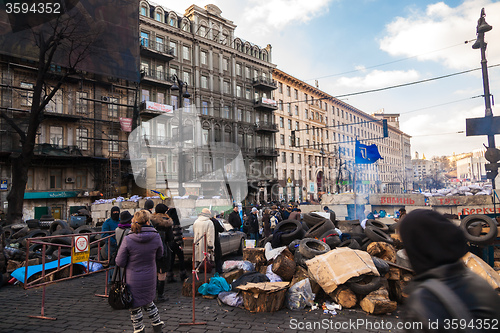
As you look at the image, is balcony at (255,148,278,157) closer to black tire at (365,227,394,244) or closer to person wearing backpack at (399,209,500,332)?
black tire at (365,227,394,244)

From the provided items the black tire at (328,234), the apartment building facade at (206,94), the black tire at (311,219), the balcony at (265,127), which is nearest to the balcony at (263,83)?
the apartment building facade at (206,94)

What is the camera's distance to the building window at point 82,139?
1165 inches

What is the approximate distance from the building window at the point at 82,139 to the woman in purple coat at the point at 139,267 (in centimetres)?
2907

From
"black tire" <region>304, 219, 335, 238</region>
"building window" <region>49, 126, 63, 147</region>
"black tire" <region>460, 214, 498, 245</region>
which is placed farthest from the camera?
"building window" <region>49, 126, 63, 147</region>

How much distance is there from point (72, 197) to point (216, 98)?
22.0m

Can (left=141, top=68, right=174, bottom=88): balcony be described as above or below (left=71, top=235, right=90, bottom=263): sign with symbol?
above

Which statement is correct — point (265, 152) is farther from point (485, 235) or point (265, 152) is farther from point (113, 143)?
point (485, 235)

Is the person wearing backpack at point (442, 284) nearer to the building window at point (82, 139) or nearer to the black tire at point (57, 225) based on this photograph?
the black tire at point (57, 225)

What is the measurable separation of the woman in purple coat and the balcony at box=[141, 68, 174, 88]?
32.7 metres

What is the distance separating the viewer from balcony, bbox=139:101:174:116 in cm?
3316

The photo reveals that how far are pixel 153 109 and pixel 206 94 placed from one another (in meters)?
9.34

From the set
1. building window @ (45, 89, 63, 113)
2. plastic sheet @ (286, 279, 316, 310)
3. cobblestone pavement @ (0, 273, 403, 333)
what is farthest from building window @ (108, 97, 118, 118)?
plastic sheet @ (286, 279, 316, 310)

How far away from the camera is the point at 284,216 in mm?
16656

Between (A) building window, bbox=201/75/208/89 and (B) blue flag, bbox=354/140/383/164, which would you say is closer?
(B) blue flag, bbox=354/140/383/164
